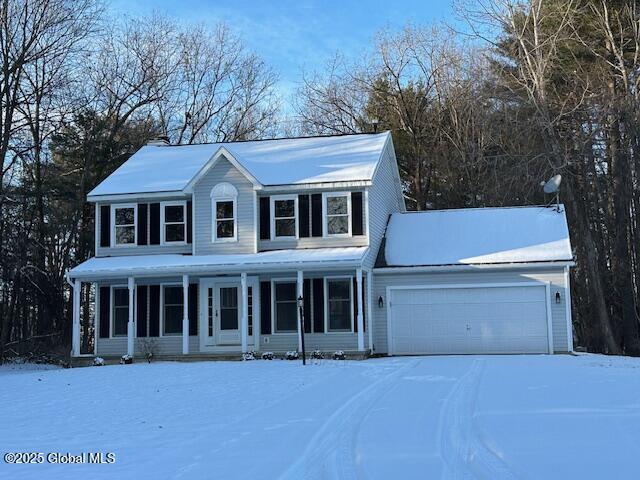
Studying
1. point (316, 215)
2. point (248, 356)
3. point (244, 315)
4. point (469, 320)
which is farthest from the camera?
point (316, 215)

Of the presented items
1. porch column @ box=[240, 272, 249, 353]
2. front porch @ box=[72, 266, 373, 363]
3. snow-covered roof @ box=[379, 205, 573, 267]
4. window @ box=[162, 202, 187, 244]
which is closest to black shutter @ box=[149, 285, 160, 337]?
front porch @ box=[72, 266, 373, 363]

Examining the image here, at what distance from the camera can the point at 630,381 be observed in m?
12.3

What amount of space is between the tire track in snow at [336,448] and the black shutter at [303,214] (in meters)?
9.90

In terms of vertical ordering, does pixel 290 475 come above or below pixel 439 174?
below

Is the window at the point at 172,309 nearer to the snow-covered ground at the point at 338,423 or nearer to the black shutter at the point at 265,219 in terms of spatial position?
the black shutter at the point at 265,219

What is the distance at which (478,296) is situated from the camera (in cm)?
1970

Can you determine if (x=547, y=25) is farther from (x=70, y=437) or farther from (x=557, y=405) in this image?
(x=70, y=437)

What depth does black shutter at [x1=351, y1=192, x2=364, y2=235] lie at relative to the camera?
19781 mm

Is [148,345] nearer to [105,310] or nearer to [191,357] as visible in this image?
[191,357]

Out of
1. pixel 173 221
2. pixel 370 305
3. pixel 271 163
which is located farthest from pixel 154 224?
pixel 370 305

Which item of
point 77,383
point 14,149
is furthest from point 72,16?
point 77,383

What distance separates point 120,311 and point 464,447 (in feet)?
51.6

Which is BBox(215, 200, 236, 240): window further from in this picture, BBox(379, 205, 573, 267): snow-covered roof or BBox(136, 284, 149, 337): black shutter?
BBox(379, 205, 573, 267): snow-covered roof

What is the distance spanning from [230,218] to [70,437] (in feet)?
40.5
